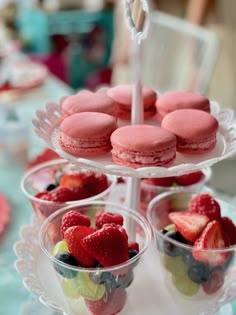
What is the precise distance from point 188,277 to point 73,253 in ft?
0.67

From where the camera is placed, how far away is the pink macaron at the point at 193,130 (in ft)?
2.94

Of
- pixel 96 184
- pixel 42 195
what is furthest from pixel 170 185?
pixel 42 195

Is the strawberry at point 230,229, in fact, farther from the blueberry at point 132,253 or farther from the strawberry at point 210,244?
the blueberry at point 132,253

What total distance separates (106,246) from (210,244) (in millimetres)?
172

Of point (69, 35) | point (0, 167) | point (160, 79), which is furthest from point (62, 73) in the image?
point (0, 167)

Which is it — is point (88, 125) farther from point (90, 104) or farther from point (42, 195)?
point (42, 195)

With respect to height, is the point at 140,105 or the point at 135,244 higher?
the point at 140,105

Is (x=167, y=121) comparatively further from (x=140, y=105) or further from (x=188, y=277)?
(x=188, y=277)

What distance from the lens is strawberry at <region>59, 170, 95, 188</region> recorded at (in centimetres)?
107

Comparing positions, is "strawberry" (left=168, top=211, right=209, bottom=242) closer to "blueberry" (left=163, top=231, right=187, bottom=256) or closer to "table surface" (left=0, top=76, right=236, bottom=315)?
"blueberry" (left=163, top=231, right=187, bottom=256)

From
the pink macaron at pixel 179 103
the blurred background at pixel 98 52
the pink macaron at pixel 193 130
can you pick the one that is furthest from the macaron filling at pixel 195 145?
the blurred background at pixel 98 52

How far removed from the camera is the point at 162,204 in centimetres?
105

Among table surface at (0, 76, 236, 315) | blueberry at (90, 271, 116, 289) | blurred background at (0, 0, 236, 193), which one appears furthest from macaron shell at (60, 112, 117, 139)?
blurred background at (0, 0, 236, 193)

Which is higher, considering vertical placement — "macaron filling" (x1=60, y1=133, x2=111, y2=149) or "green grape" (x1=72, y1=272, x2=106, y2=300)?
"macaron filling" (x1=60, y1=133, x2=111, y2=149)
